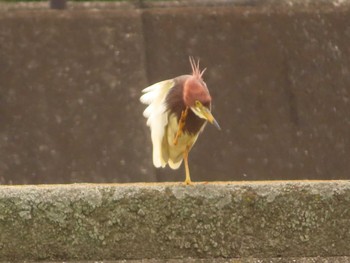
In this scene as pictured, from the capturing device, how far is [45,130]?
247 inches

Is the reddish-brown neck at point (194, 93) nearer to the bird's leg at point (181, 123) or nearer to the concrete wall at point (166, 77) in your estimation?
the bird's leg at point (181, 123)

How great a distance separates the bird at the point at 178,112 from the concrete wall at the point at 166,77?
101 inches

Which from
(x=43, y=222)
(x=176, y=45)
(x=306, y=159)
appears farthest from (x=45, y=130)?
(x=43, y=222)

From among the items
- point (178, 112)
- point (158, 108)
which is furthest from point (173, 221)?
point (158, 108)

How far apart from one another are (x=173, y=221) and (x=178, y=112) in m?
0.84

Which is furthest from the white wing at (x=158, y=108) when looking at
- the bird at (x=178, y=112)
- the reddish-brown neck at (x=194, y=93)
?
the reddish-brown neck at (x=194, y=93)

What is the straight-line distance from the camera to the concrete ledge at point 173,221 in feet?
7.91

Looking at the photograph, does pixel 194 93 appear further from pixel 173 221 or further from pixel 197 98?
pixel 173 221

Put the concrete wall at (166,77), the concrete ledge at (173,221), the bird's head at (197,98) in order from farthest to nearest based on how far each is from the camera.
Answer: the concrete wall at (166,77)
the bird's head at (197,98)
the concrete ledge at (173,221)

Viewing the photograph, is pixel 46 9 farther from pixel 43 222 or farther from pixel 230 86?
pixel 43 222

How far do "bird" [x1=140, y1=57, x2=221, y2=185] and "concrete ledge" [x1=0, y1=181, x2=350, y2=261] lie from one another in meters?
0.56

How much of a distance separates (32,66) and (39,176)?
2.19 feet

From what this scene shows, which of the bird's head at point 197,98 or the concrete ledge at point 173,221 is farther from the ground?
the bird's head at point 197,98

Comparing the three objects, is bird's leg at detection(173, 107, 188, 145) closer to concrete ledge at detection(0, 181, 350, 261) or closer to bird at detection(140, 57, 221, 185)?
bird at detection(140, 57, 221, 185)
